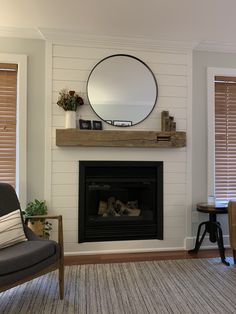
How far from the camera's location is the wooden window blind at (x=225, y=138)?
3.56m

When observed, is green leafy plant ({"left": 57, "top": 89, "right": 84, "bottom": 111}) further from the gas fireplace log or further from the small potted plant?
the gas fireplace log

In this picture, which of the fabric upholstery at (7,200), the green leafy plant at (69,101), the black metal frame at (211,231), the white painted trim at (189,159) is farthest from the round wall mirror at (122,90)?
the black metal frame at (211,231)

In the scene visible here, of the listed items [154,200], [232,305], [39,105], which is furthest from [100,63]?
[232,305]

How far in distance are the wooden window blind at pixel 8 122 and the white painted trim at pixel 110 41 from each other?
1.92 feet

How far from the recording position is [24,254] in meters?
1.97

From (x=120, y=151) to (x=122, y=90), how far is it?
718mm

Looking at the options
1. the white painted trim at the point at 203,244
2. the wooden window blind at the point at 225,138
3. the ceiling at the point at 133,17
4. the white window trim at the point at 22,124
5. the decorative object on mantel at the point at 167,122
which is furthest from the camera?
the wooden window blind at the point at 225,138

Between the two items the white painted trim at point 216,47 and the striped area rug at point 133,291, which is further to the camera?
the white painted trim at point 216,47

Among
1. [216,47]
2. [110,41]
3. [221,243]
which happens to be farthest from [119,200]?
[216,47]

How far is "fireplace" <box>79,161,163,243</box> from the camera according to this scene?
3.27m

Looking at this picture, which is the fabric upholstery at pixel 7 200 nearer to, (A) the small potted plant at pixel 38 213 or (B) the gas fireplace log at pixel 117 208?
(A) the small potted plant at pixel 38 213

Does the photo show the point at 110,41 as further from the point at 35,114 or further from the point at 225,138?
the point at 225,138

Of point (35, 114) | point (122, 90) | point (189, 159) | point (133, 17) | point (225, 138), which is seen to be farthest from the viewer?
point (225, 138)

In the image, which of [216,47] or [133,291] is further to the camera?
[216,47]
